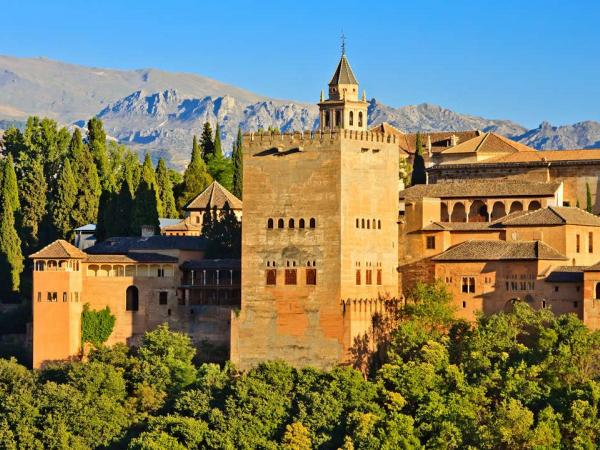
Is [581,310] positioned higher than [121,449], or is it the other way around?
[581,310]

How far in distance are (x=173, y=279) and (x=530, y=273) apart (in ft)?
45.6

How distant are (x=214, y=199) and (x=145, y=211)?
11.5 feet

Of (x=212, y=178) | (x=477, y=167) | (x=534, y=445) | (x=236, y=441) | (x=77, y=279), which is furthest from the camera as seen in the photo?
(x=212, y=178)

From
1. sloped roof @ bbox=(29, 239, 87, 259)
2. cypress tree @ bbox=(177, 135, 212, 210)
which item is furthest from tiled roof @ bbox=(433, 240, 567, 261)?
cypress tree @ bbox=(177, 135, 212, 210)

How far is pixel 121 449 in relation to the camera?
190 feet

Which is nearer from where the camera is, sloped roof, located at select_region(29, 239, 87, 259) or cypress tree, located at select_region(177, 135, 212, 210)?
sloped roof, located at select_region(29, 239, 87, 259)

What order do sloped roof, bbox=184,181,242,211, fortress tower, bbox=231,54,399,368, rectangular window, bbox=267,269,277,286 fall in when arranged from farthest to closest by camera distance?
sloped roof, bbox=184,181,242,211 < rectangular window, bbox=267,269,277,286 < fortress tower, bbox=231,54,399,368

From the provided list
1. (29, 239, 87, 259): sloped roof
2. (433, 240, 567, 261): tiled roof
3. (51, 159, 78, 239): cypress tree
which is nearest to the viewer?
(433, 240, 567, 261): tiled roof

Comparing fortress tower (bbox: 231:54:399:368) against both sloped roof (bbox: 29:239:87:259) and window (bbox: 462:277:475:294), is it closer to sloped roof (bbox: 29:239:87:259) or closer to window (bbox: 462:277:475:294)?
window (bbox: 462:277:475:294)

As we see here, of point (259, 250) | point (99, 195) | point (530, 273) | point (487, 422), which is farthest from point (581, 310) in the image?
point (99, 195)

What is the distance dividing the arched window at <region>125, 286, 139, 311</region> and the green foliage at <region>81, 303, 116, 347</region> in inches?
33.7

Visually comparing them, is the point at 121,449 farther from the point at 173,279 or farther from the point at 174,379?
the point at 173,279

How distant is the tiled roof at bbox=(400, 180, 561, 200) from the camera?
6844 cm

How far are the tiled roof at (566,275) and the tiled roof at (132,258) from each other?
14781 mm
